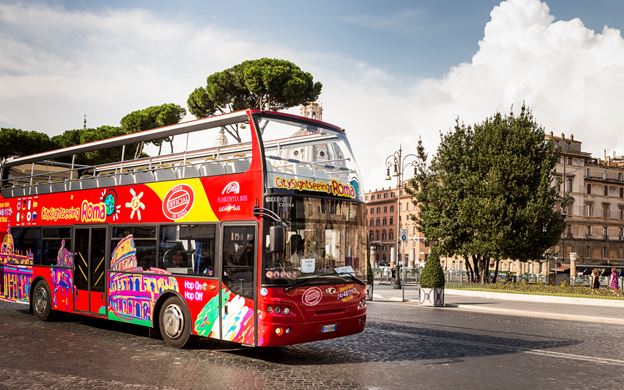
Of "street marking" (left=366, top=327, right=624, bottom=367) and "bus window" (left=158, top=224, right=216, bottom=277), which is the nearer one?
"bus window" (left=158, top=224, right=216, bottom=277)

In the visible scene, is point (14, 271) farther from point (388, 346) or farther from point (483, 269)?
point (483, 269)

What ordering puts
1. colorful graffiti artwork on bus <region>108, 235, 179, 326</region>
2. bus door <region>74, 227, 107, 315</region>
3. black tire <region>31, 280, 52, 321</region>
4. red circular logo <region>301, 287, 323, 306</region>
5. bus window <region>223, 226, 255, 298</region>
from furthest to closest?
black tire <region>31, 280, 52, 321</region>
bus door <region>74, 227, 107, 315</region>
colorful graffiti artwork on bus <region>108, 235, 179, 326</region>
bus window <region>223, 226, 255, 298</region>
red circular logo <region>301, 287, 323, 306</region>

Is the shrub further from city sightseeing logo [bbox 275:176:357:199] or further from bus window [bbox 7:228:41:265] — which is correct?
bus window [bbox 7:228:41:265]

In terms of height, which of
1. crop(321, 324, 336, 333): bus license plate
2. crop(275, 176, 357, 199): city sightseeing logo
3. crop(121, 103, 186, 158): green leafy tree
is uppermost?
crop(121, 103, 186, 158): green leafy tree

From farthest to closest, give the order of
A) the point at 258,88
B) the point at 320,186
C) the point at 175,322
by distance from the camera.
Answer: the point at 258,88
the point at 175,322
the point at 320,186

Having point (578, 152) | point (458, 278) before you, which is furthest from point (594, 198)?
point (458, 278)

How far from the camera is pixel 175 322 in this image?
10.7m

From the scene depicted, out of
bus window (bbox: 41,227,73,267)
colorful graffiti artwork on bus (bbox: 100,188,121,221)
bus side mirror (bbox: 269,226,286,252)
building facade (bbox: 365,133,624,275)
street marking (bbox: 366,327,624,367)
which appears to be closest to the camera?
bus side mirror (bbox: 269,226,286,252)

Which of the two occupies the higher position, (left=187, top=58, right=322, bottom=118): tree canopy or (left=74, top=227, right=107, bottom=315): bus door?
(left=187, top=58, right=322, bottom=118): tree canopy

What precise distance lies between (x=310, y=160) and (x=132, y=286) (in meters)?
4.52

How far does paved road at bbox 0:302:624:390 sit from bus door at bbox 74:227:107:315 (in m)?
0.67

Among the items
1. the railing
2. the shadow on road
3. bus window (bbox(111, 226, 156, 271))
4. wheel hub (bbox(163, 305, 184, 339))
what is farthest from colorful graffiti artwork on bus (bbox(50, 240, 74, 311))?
wheel hub (bbox(163, 305, 184, 339))

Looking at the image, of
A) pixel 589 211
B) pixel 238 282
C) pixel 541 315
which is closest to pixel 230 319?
pixel 238 282

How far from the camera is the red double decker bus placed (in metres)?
9.20
